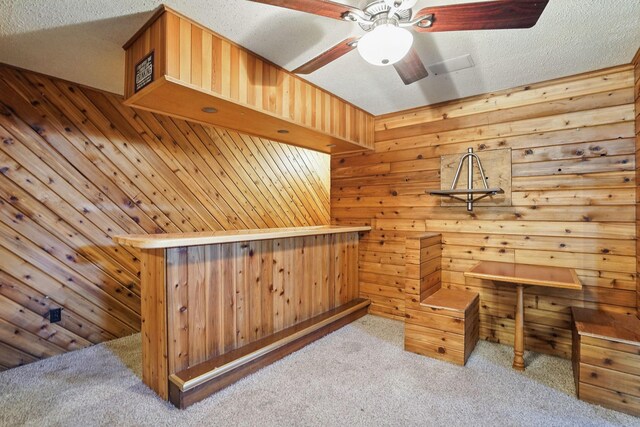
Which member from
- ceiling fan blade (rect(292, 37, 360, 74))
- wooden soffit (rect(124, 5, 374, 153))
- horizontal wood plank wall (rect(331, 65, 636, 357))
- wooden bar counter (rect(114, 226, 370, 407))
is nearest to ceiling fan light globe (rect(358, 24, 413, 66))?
ceiling fan blade (rect(292, 37, 360, 74))

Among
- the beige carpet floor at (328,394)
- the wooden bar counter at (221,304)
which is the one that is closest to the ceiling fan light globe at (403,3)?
the wooden bar counter at (221,304)

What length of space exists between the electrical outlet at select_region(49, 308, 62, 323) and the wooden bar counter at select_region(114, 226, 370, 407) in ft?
3.33

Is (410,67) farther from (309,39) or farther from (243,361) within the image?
(243,361)

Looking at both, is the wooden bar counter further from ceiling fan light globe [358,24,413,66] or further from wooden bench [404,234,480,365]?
ceiling fan light globe [358,24,413,66]

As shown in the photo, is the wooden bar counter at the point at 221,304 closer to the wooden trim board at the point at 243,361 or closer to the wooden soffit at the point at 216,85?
the wooden trim board at the point at 243,361

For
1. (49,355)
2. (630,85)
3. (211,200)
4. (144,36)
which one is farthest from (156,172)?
(630,85)

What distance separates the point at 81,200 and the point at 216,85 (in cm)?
173

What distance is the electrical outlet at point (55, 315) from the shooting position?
2.57 metres

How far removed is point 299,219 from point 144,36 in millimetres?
3388

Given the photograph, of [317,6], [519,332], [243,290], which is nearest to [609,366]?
[519,332]

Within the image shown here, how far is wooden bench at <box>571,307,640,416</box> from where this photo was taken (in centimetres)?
187

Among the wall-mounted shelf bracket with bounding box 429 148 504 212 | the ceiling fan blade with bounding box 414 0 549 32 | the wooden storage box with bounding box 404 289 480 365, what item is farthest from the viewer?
the wall-mounted shelf bracket with bounding box 429 148 504 212

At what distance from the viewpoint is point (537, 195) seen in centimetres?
271

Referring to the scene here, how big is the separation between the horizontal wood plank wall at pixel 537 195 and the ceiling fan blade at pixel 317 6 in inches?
82.6
